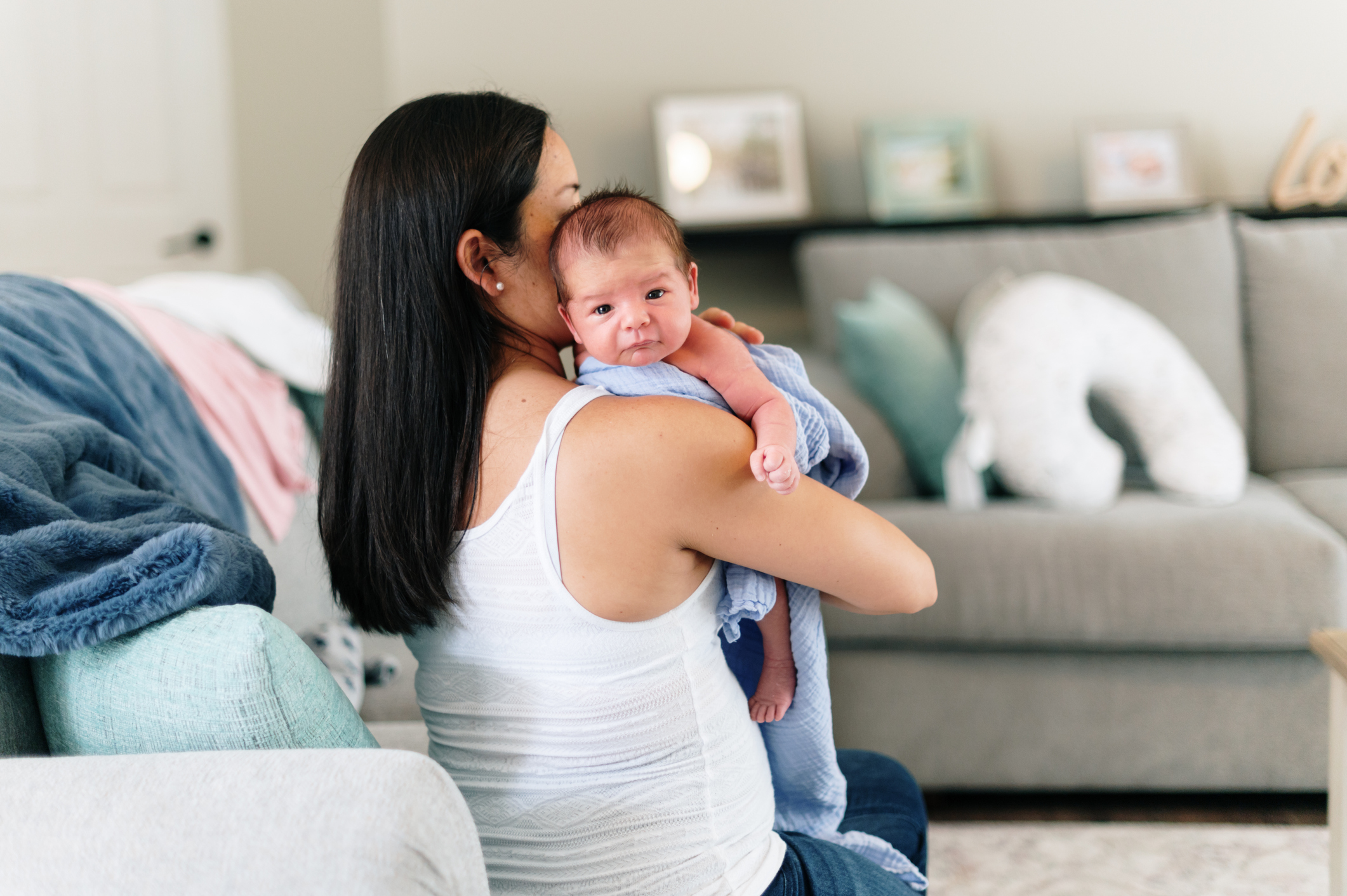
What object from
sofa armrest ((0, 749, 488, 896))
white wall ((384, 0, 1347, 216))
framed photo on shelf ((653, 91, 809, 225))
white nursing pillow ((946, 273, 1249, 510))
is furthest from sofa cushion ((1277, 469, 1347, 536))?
sofa armrest ((0, 749, 488, 896))

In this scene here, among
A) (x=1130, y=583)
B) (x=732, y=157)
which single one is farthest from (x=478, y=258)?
(x=732, y=157)

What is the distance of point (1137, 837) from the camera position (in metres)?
1.72

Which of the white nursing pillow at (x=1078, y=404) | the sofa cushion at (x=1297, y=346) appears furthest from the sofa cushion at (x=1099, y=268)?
the white nursing pillow at (x=1078, y=404)

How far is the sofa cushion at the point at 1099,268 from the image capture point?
2.28 meters

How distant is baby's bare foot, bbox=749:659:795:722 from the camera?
0.91 metres

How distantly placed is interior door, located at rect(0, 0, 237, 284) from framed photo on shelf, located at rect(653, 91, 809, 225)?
1.42 m

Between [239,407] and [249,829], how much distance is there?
1.16 meters

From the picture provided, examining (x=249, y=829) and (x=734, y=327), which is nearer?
(x=249, y=829)

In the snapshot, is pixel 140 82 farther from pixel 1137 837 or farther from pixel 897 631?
pixel 1137 837

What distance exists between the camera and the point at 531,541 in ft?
2.40

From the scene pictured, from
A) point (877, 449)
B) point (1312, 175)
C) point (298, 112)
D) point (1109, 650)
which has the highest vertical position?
point (298, 112)

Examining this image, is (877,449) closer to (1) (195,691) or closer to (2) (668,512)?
(2) (668,512)

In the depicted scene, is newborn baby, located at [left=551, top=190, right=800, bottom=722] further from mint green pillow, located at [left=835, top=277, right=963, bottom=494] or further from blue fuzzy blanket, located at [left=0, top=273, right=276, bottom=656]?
mint green pillow, located at [left=835, top=277, right=963, bottom=494]

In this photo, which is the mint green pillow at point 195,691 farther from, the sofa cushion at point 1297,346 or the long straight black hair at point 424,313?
the sofa cushion at point 1297,346
